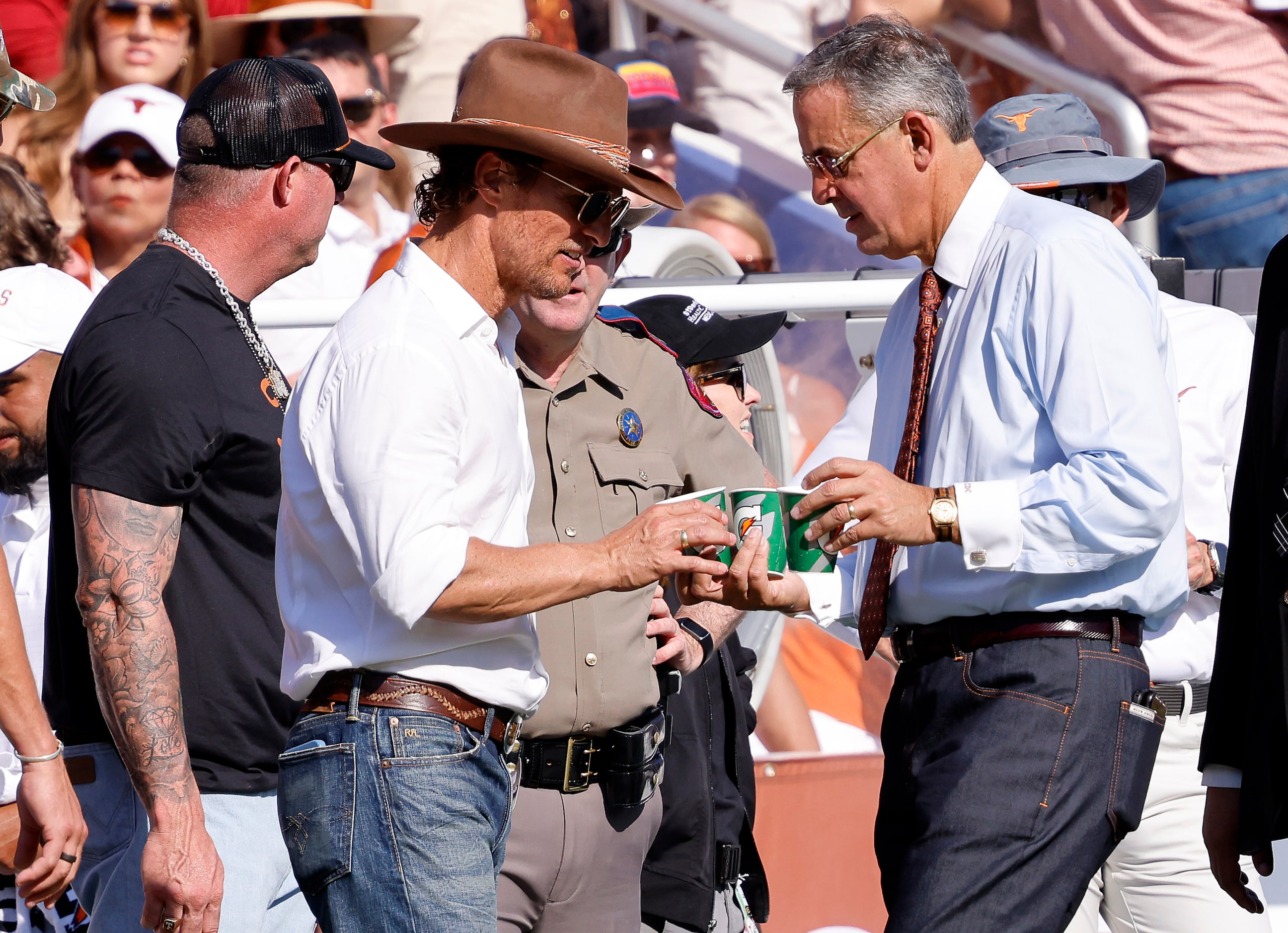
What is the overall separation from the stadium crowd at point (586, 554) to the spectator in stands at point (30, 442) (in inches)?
16.2

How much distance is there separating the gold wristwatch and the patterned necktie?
9.6 inches

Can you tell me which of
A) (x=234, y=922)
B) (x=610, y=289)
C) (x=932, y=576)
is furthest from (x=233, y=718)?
(x=610, y=289)

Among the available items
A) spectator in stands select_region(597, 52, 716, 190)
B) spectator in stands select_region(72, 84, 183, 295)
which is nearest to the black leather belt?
spectator in stands select_region(597, 52, 716, 190)

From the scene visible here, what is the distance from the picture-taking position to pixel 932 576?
94.7 inches

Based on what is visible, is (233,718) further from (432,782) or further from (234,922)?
(432,782)

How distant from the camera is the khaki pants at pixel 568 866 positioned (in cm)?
252

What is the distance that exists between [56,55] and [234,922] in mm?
4490

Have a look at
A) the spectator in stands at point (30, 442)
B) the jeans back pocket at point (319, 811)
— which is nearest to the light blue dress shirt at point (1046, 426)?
the jeans back pocket at point (319, 811)

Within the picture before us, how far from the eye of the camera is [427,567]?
1843mm

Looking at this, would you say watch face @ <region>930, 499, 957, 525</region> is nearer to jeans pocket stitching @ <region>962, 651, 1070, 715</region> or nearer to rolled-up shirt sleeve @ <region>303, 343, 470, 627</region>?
jeans pocket stitching @ <region>962, 651, 1070, 715</region>

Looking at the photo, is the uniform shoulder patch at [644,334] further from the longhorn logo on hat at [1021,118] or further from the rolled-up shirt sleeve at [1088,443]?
the longhorn logo on hat at [1021,118]

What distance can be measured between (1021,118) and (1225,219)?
2139mm

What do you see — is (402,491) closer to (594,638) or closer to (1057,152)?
(594,638)

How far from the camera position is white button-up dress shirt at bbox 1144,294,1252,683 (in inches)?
126
